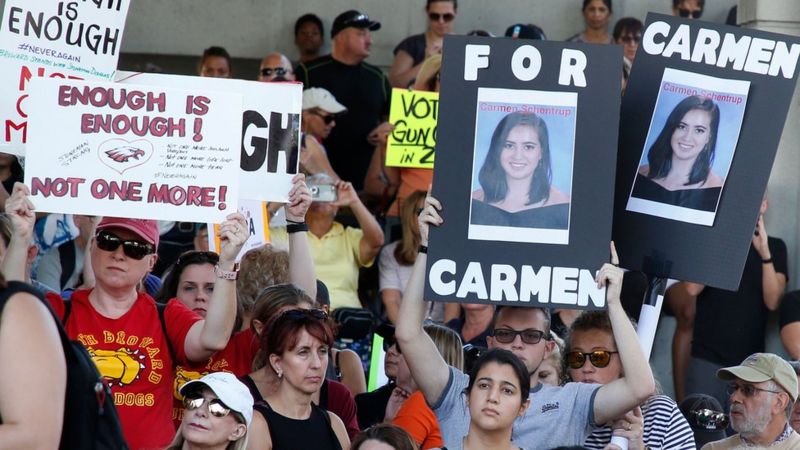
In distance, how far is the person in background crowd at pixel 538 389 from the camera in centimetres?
555

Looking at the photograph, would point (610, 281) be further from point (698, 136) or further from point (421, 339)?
point (698, 136)

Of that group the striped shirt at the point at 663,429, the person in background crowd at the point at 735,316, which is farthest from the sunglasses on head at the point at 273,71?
the striped shirt at the point at 663,429

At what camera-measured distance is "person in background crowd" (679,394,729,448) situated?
24.1 feet

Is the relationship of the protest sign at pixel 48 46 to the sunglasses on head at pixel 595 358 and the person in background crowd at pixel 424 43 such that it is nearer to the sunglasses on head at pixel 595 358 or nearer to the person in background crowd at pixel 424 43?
the sunglasses on head at pixel 595 358

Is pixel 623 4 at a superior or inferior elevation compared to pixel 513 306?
superior

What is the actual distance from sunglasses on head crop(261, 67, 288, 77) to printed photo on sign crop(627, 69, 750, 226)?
436 cm

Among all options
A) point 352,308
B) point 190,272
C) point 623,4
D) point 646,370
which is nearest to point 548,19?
point 623,4

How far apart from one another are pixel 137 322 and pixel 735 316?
17.1 feet

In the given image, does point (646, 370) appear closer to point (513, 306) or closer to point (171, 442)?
point (513, 306)

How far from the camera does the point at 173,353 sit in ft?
18.8

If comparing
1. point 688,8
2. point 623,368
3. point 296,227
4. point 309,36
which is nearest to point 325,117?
point 309,36

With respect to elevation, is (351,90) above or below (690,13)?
below

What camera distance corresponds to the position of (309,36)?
11.6m

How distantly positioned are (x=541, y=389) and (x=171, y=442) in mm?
1433
